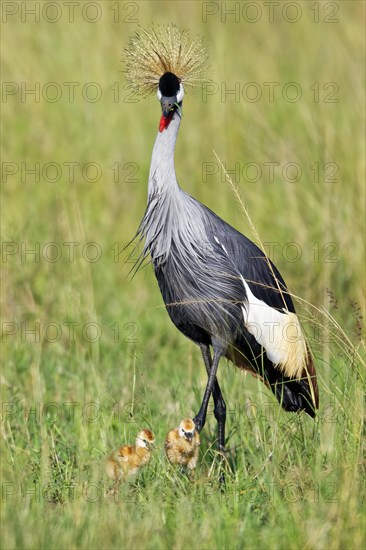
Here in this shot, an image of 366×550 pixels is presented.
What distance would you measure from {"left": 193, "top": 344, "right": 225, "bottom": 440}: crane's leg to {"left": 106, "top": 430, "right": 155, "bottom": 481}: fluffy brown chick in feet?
1.08

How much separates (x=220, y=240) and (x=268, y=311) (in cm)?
36

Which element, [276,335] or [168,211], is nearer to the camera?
[168,211]

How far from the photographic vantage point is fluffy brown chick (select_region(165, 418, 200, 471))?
356cm

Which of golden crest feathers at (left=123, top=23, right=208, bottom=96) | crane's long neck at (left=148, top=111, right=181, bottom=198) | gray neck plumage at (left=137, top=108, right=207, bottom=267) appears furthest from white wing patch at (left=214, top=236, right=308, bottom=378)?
golden crest feathers at (left=123, top=23, right=208, bottom=96)

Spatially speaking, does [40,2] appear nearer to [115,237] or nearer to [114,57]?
[114,57]

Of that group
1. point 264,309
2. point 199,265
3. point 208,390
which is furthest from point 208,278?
point 208,390

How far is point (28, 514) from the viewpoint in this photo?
309cm

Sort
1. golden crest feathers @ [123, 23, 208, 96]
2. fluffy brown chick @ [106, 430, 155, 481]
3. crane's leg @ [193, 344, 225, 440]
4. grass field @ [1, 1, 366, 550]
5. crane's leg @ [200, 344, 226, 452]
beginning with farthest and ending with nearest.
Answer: golden crest feathers @ [123, 23, 208, 96] → crane's leg @ [200, 344, 226, 452] → crane's leg @ [193, 344, 225, 440] → fluffy brown chick @ [106, 430, 155, 481] → grass field @ [1, 1, 366, 550]

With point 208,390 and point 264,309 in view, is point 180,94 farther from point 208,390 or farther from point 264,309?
point 208,390

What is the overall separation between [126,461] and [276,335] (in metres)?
0.96

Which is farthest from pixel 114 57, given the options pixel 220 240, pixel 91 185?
pixel 220 240

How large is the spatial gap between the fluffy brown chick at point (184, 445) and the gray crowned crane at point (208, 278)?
0.19m

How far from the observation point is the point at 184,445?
3570 millimetres

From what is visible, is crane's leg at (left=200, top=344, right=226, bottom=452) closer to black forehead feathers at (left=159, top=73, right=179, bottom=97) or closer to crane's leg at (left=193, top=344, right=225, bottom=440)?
crane's leg at (left=193, top=344, right=225, bottom=440)
